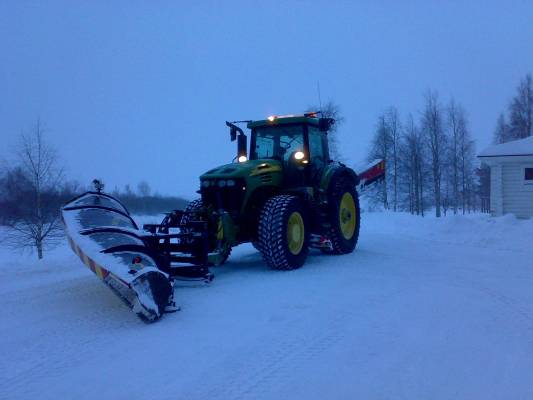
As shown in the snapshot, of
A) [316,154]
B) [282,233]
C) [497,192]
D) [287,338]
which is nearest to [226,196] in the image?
[282,233]

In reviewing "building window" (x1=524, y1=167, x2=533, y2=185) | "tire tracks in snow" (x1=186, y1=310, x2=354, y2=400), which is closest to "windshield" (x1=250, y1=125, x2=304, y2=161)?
"tire tracks in snow" (x1=186, y1=310, x2=354, y2=400)

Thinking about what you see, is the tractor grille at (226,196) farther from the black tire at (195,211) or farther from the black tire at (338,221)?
the black tire at (338,221)

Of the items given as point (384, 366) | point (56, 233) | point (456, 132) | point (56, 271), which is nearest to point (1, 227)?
point (56, 233)

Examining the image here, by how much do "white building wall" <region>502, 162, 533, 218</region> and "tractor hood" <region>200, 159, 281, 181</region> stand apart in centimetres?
1347

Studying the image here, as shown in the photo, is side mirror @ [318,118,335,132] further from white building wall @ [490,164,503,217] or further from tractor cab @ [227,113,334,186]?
white building wall @ [490,164,503,217]

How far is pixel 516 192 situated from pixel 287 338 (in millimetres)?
16978

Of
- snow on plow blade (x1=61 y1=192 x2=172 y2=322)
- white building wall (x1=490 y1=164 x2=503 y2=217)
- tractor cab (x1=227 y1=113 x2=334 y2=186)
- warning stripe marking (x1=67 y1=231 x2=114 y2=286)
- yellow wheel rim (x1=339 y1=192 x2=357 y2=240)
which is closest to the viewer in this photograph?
snow on plow blade (x1=61 y1=192 x2=172 y2=322)

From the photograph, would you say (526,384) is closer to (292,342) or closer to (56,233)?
(292,342)

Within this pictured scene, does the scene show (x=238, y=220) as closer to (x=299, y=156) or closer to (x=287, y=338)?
(x=299, y=156)

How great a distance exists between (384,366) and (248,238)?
15.1ft

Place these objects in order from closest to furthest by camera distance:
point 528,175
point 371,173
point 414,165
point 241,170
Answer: point 241,170 → point 371,173 → point 528,175 → point 414,165

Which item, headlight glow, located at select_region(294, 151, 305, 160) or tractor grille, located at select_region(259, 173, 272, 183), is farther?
headlight glow, located at select_region(294, 151, 305, 160)

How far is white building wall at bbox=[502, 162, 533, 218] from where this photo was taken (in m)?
18.6

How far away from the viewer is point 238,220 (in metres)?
7.91
